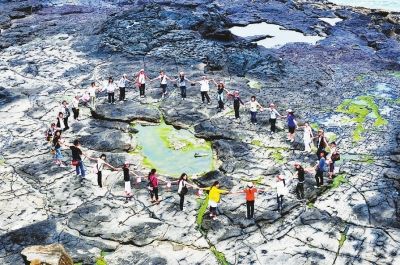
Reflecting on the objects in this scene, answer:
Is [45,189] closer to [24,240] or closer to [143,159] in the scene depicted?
[24,240]

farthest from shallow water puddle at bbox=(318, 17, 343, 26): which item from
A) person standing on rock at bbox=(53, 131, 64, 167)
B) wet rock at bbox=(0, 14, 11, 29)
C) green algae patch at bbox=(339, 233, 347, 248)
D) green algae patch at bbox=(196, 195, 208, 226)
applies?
person standing on rock at bbox=(53, 131, 64, 167)

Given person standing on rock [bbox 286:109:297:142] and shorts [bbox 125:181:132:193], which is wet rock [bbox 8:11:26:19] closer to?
shorts [bbox 125:181:132:193]

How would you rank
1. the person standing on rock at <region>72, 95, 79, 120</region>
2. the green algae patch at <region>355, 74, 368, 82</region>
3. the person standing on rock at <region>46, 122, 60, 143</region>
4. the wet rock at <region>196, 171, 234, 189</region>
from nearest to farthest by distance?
the wet rock at <region>196, 171, 234, 189</region>, the person standing on rock at <region>46, 122, 60, 143</region>, the person standing on rock at <region>72, 95, 79, 120</region>, the green algae patch at <region>355, 74, 368, 82</region>

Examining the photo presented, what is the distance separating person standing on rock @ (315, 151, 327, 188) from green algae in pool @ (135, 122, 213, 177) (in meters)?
5.45

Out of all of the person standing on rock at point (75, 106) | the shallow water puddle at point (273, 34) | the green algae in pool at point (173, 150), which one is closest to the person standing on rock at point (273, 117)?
the green algae in pool at point (173, 150)

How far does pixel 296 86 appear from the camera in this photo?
3297 centimetres

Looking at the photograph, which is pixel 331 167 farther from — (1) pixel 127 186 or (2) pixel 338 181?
(1) pixel 127 186

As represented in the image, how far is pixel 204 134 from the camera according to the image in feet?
85.9

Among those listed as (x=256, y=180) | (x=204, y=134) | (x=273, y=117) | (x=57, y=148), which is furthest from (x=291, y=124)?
(x=57, y=148)

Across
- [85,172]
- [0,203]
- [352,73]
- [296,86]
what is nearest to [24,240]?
[0,203]

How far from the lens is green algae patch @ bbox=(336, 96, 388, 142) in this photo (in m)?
26.7

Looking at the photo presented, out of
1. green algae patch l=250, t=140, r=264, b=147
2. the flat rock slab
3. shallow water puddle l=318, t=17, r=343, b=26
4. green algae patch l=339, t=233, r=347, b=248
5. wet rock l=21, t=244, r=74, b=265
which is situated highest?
shallow water puddle l=318, t=17, r=343, b=26

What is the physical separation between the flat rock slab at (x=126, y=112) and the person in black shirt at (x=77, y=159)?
6110 millimetres

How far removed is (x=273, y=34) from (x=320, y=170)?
27.8 m
